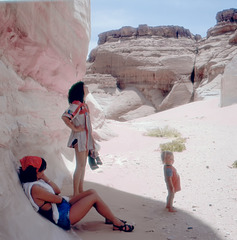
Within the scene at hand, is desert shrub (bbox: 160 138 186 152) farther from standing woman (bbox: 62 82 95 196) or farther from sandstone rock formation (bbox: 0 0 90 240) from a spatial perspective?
standing woman (bbox: 62 82 95 196)

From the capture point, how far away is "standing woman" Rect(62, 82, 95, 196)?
354cm

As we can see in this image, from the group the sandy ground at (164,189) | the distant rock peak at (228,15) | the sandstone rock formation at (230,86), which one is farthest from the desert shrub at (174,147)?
the distant rock peak at (228,15)

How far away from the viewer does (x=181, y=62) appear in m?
31.2

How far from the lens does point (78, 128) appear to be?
3.55 meters

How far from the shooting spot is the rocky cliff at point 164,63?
28859 millimetres

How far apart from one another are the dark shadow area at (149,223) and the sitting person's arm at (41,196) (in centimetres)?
49

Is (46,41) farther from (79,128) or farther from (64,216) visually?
(64,216)

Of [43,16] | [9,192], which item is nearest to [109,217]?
[9,192]

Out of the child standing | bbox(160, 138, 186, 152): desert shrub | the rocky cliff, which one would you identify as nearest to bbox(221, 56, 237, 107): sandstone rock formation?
the rocky cliff

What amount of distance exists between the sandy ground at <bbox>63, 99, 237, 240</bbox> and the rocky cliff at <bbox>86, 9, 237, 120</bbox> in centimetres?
1850

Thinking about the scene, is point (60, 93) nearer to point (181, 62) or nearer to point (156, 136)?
point (156, 136)

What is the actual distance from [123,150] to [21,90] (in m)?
4.62

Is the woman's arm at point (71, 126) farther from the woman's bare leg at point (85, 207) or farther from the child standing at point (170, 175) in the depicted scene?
the child standing at point (170, 175)

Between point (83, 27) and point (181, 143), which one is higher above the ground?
point (83, 27)
